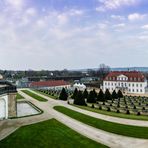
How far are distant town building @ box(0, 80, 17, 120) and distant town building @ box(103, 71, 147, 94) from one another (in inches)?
2002

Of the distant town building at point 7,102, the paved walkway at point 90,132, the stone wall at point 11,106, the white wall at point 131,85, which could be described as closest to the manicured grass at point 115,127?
the paved walkway at point 90,132

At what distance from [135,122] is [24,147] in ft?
42.4

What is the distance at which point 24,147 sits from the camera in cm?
1814

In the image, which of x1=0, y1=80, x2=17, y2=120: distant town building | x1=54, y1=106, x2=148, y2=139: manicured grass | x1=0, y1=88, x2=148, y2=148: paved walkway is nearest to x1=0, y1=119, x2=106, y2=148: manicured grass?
x1=0, y1=88, x2=148, y2=148: paved walkway

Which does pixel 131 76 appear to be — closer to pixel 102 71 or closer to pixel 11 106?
pixel 11 106

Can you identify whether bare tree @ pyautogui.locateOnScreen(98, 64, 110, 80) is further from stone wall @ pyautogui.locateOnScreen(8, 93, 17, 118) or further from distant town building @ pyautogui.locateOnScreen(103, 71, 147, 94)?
stone wall @ pyautogui.locateOnScreen(8, 93, 17, 118)

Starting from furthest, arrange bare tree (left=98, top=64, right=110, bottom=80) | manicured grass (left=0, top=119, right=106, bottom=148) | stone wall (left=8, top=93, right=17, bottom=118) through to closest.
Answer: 1. bare tree (left=98, top=64, right=110, bottom=80)
2. stone wall (left=8, top=93, right=17, bottom=118)
3. manicured grass (left=0, top=119, right=106, bottom=148)

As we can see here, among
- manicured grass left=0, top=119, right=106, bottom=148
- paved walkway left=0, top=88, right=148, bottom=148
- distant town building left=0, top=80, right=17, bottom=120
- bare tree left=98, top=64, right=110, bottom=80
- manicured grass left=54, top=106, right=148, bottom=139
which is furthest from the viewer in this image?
bare tree left=98, top=64, right=110, bottom=80

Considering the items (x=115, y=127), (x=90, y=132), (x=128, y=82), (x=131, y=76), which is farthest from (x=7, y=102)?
(x=131, y=76)

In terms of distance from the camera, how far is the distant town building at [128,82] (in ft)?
237

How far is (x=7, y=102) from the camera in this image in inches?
1086

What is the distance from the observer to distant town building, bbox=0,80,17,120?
26656mm

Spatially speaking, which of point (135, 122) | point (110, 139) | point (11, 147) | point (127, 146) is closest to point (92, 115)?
point (135, 122)

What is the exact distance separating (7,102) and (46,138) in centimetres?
942
